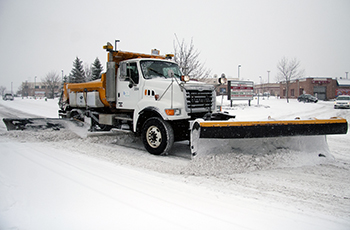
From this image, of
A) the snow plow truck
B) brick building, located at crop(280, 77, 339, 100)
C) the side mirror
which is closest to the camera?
the snow plow truck

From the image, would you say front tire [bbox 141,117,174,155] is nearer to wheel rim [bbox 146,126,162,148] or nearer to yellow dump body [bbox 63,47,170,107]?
wheel rim [bbox 146,126,162,148]

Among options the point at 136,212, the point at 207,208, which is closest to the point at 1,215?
the point at 136,212

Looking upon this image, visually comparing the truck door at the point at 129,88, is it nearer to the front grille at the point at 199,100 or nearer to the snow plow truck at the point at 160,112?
the snow plow truck at the point at 160,112

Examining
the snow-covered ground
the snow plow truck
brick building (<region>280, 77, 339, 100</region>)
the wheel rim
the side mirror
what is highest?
brick building (<region>280, 77, 339, 100</region>)

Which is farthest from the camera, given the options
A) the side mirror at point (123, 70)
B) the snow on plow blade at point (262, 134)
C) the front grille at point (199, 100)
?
the side mirror at point (123, 70)

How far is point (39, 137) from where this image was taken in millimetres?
7566

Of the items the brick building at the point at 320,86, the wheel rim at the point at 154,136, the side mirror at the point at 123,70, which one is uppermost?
the brick building at the point at 320,86

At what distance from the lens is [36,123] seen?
8.02 metres

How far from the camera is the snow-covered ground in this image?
9.12 ft

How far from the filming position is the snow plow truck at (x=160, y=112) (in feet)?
15.7

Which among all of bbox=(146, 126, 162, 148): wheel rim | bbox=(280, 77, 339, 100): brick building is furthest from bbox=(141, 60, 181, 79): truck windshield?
bbox=(280, 77, 339, 100): brick building

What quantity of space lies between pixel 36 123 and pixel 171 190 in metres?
6.29

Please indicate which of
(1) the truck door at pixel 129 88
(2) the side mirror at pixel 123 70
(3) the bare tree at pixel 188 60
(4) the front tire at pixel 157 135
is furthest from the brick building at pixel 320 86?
(4) the front tire at pixel 157 135

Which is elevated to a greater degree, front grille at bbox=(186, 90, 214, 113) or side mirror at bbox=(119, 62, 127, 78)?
side mirror at bbox=(119, 62, 127, 78)
